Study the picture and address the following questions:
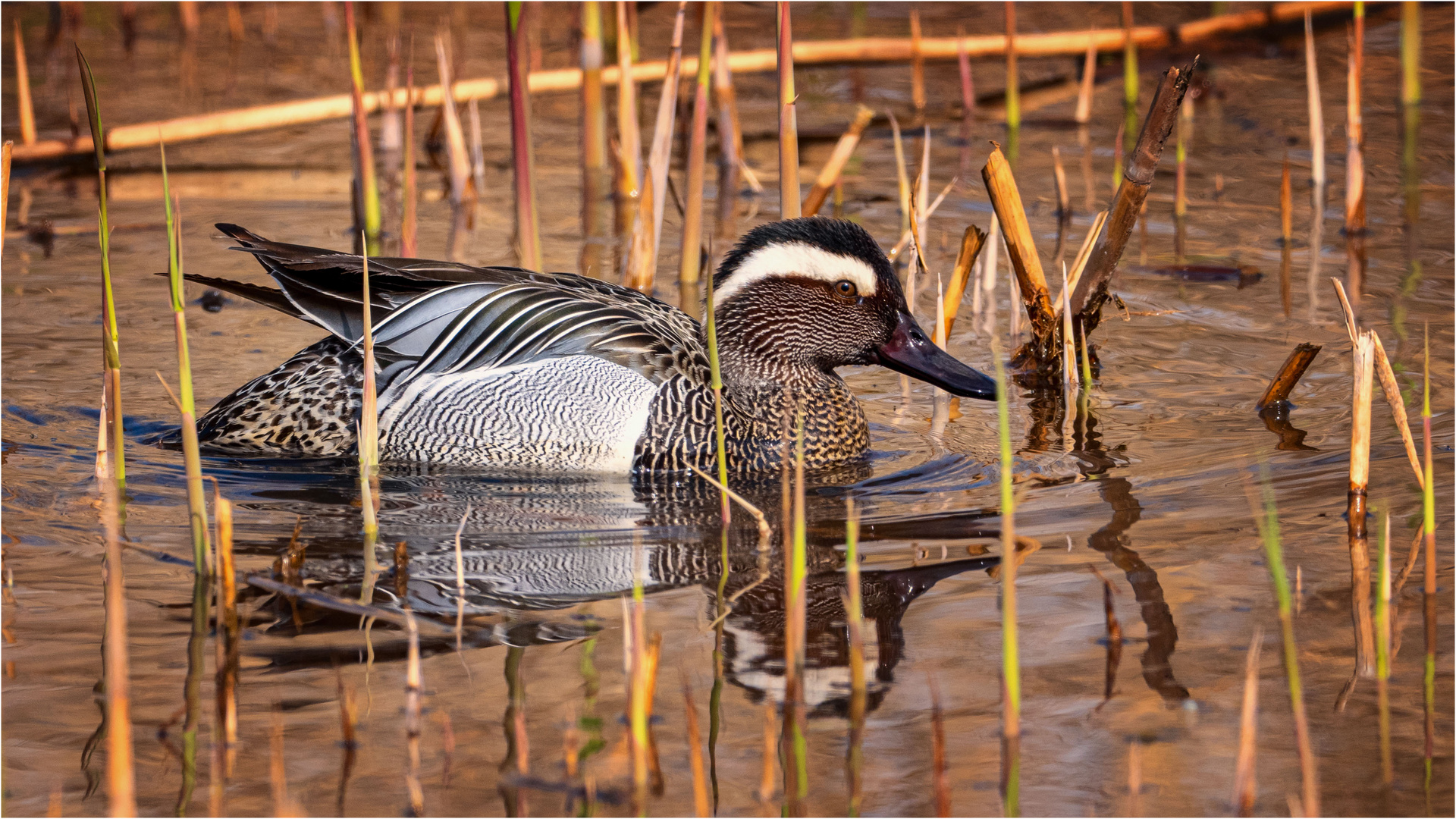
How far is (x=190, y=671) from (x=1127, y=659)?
6.81 feet

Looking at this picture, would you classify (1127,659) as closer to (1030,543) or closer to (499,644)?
(1030,543)

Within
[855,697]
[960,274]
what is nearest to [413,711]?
[855,697]

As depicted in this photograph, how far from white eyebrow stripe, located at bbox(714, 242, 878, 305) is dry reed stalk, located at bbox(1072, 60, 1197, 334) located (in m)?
1.02

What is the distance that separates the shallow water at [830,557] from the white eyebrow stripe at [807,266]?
2.09 feet

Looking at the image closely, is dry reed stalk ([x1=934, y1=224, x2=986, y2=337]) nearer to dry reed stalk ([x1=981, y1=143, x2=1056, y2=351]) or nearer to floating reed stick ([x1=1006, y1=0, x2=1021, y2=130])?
dry reed stalk ([x1=981, y1=143, x2=1056, y2=351])

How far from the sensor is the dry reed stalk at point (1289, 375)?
5434 mm

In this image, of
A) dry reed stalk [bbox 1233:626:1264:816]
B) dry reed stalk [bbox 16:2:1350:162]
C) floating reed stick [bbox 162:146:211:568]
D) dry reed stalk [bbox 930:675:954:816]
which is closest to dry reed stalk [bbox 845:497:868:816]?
dry reed stalk [bbox 930:675:954:816]

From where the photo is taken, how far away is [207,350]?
21.1 feet

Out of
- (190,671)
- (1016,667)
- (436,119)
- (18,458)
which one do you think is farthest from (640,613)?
(436,119)

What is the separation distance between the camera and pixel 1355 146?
287 inches

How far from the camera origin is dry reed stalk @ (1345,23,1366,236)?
7289 millimetres

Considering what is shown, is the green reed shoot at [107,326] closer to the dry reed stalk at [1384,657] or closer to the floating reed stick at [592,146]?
the dry reed stalk at [1384,657]

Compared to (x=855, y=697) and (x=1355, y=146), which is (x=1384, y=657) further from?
(x=1355, y=146)

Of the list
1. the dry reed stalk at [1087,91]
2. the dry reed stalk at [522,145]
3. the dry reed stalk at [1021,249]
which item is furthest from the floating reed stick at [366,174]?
the dry reed stalk at [1087,91]
